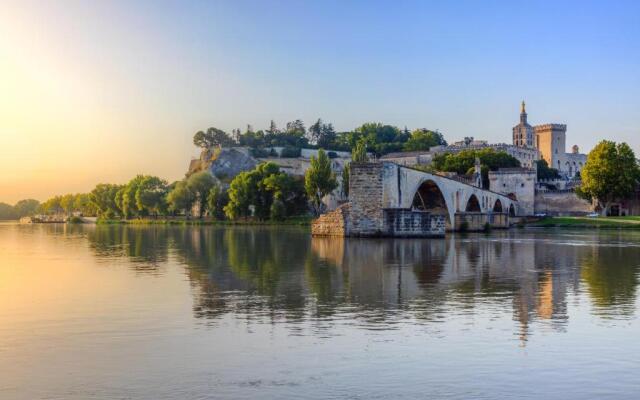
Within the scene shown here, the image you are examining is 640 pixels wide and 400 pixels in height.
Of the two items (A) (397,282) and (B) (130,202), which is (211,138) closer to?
(B) (130,202)

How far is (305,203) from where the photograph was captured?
302 ft

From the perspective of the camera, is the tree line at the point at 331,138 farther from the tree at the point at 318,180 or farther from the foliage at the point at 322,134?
the tree at the point at 318,180

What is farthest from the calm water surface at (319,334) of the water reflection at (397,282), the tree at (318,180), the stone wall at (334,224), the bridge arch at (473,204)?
the tree at (318,180)

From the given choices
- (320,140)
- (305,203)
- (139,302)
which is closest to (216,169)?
(320,140)

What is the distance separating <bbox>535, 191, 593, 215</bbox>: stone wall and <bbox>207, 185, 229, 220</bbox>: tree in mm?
45541

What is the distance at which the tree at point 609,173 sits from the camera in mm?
87750

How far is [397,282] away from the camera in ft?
68.4

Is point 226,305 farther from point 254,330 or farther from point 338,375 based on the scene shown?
point 338,375

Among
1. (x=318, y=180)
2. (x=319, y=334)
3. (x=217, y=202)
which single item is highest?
(x=318, y=180)

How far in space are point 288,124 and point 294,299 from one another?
563ft

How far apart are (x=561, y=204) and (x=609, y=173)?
16.1 meters

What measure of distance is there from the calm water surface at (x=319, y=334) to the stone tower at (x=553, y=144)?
494 feet

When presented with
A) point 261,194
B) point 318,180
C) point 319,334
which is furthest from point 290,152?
point 319,334

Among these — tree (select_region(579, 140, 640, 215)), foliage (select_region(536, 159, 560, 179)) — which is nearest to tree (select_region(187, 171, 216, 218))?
tree (select_region(579, 140, 640, 215))
